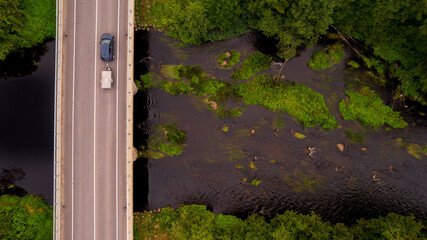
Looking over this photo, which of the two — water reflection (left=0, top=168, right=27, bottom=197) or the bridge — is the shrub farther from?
water reflection (left=0, top=168, right=27, bottom=197)

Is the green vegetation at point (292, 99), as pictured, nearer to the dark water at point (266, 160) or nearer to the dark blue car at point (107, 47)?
the dark water at point (266, 160)

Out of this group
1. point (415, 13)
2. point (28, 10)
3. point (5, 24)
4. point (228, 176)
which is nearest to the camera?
point (415, 13)

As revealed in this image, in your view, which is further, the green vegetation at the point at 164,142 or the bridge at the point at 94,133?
the green vegetation at the point at 164,142

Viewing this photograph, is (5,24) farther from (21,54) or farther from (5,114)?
(5,114)

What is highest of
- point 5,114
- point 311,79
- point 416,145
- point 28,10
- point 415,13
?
point 28,10

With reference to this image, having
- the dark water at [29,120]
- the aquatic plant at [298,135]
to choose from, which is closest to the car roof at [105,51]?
the dark water at [29,120]

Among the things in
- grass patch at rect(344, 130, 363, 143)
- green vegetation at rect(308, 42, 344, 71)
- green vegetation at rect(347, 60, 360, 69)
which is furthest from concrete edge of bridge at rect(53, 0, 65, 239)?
green vegetation at rect(347, 60, 360, 69)

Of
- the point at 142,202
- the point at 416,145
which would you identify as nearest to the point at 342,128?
the point at 416,145

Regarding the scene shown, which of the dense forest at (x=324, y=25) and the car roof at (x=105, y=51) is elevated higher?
the dense forest at (x=324, y=25)
